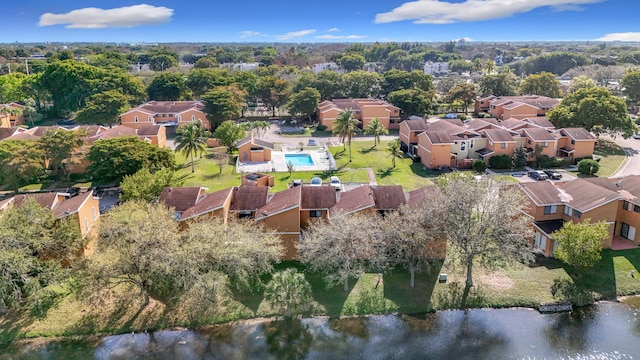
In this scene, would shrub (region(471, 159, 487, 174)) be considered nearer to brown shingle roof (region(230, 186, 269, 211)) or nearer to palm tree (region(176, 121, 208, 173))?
brown shingle roof (region(230, 186, 269, 211))

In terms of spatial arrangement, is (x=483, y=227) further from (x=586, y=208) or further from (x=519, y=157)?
(x=519, y=157)

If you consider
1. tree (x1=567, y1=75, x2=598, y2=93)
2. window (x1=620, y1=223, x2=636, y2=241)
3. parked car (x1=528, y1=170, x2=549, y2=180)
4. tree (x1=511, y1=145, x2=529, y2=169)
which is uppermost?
tree (x1=567, y1=75, x2=598, y2=93)

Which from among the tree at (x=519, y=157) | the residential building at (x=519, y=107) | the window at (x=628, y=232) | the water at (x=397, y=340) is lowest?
the water at (x=397, y=340)

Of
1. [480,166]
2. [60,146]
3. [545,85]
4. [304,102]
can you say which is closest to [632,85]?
[545,85]

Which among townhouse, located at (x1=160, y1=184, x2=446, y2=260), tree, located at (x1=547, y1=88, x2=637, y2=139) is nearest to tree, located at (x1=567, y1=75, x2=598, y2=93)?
tree, located at (x1=547, y1=88, x2=637, y2=139)

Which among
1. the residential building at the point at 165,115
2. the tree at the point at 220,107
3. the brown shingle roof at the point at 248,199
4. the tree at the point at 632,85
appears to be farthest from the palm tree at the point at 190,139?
the tree at the point at 632,85

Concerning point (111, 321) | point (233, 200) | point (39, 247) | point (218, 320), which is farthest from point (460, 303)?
point (39, 247)

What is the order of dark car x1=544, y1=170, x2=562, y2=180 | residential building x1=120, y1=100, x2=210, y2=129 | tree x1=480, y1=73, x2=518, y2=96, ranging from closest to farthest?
dark car x1=544, y1=170, x2=562, y2=180, residential building x1=120, y1=100, x2=210, y2=129, tree x1=480, y1=73, x2=518, y2=96

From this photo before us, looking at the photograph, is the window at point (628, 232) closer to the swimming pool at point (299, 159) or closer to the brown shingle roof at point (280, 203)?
the brown shingle roof at point (280, 203)
